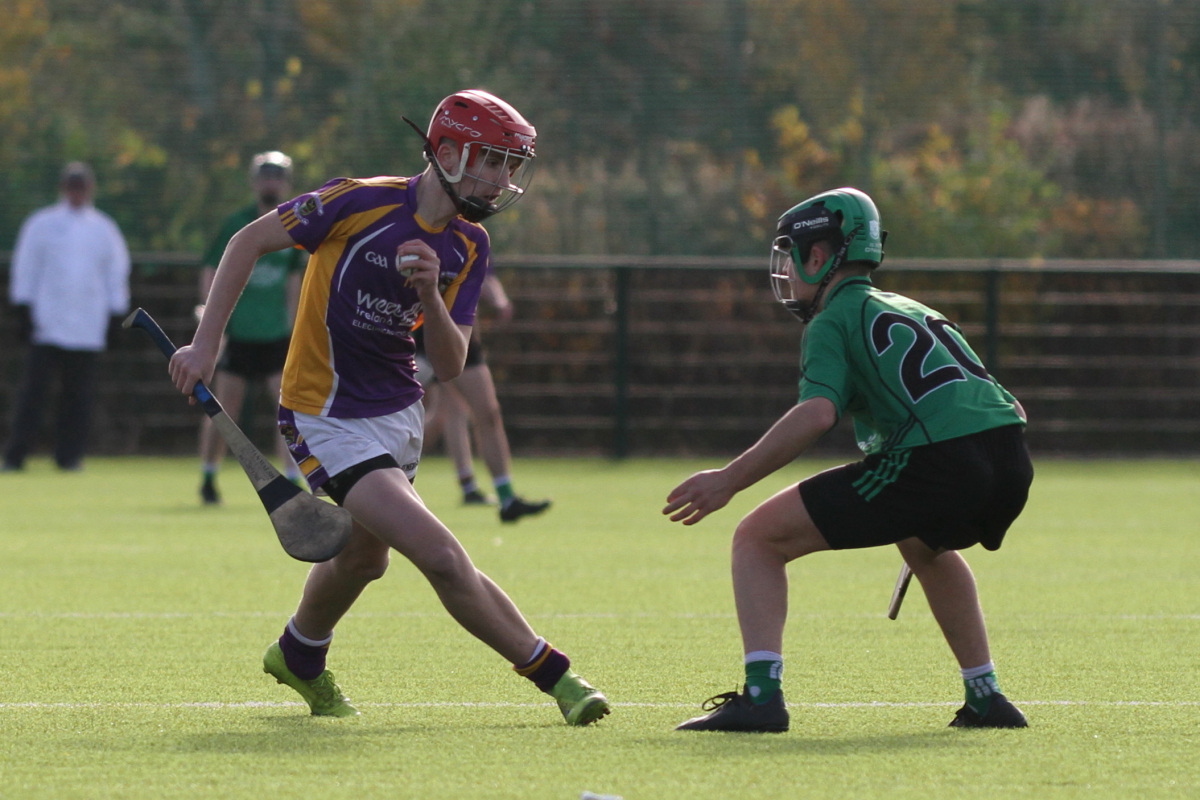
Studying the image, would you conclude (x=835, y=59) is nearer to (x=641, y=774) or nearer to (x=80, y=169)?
(x=80, y=169)

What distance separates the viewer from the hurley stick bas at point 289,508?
4730mm

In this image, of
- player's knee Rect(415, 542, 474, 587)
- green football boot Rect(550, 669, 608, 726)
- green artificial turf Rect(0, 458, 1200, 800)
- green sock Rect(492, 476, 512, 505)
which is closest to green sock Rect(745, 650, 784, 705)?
green artificial turf Rect(0, 458, 1200, 800)

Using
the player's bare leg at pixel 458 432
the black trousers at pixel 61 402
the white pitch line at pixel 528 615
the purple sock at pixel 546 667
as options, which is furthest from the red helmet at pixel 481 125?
the black trousers at pixel 61 402

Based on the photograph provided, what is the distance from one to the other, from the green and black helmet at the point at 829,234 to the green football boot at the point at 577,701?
1.14 meters

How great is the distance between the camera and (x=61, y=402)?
15.4 meters

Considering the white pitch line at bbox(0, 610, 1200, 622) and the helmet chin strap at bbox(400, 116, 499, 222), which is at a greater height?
the helmet chin strap at bbox(400, 116, 499, 222)

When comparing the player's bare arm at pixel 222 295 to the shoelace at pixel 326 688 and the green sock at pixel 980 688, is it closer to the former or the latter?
the shoelace at pixel 326 688

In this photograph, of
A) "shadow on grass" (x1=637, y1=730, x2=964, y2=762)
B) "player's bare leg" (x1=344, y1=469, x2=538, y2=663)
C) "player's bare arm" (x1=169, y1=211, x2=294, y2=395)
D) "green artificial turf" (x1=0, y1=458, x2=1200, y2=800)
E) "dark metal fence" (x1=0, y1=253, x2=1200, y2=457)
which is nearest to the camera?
"green artificial turf" (x1=0, y1=458, x2=1200, y2=800)

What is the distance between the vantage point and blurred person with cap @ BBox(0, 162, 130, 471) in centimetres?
1508

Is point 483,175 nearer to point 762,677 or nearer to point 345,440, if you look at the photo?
point 345,440

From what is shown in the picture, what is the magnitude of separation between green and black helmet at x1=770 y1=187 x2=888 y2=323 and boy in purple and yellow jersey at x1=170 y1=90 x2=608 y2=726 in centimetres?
74

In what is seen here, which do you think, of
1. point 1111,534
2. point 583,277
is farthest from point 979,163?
point 1111,534

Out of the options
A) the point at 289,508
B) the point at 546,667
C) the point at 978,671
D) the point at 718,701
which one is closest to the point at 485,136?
the point at 289,508

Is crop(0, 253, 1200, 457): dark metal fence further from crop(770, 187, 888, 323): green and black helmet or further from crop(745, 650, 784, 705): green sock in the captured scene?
crop(745, 650, 784, 705): green sock
